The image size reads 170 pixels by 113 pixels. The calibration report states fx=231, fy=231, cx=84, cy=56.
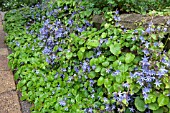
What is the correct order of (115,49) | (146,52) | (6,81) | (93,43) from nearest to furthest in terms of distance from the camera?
1. (146,52)
2. (115,49)
3. (93,43)
4. (6,81)

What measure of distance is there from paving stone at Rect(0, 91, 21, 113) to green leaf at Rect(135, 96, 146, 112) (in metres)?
0.97

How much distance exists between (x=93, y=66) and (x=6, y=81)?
0.97 metres

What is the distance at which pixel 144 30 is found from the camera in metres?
1.74

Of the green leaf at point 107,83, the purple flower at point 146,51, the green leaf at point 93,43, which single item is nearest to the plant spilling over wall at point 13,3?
the green leaf at point 93,43

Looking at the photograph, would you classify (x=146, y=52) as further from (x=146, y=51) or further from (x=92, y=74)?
(x=92, y=74)

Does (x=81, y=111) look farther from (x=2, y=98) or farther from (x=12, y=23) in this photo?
(x=12, y=23)

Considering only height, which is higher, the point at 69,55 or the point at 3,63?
the point at 69,55

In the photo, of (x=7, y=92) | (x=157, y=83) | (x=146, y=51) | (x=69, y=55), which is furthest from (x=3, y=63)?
(x=157, y=83)

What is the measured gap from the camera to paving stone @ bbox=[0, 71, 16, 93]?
7.15 feet

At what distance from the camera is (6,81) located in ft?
7.49

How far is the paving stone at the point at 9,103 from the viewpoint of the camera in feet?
6.23

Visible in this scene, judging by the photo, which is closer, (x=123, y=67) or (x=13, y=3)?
(x=123, y=67)

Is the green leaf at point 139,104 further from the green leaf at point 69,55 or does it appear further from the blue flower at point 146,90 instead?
the green leaf at point 69,55

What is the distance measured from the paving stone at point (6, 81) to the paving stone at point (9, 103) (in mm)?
72
